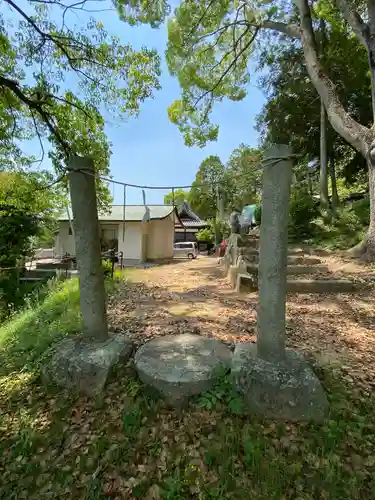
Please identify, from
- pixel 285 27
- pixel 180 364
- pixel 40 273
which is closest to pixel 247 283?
pixel 180 364

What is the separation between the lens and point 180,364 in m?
2.49

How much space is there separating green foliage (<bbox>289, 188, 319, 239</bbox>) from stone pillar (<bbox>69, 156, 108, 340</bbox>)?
9026 millimetres

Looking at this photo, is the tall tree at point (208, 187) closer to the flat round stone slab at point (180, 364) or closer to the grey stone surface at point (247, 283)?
the grey stone surface at point (247, 283)

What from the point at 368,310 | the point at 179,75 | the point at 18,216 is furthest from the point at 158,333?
the point at 179,75

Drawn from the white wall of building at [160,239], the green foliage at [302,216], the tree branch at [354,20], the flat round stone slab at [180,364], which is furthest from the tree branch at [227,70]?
the flat round stone slab at [180,364]

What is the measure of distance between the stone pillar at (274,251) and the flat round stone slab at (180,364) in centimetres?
50

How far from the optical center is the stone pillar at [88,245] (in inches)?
100.0

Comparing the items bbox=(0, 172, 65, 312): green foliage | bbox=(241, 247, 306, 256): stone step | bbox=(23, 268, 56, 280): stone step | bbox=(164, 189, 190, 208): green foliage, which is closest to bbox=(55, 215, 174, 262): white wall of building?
bbox=(164, 189, 190, 208): green foliage

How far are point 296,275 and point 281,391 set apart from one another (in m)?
4.88

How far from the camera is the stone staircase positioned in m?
5.41

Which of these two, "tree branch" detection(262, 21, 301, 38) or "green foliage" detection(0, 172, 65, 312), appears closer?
"green foliage" detection(0, 172, 65, 312)

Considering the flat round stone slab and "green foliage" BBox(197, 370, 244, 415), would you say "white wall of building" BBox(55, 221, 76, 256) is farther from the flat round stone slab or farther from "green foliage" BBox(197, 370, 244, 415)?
"green foliage" BBox(197, 370, 244, 415)

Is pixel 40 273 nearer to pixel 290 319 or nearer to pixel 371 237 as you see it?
pixel 290 319

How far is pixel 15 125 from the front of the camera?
5.94 metres
